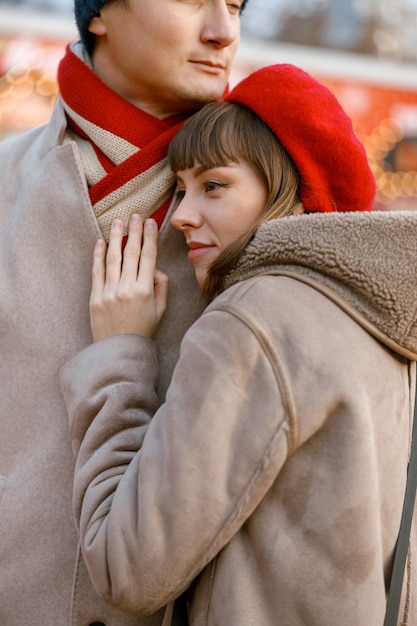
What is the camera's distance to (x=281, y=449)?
1.23 m

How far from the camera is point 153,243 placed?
5.65ft

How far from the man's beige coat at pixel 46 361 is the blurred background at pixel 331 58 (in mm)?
2431

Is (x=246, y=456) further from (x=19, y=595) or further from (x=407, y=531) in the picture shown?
(x=19, y=595)

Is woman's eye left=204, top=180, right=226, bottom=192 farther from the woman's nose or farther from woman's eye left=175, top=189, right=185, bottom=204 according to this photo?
woman's eye left=175, top=189, right=185, bottom=204

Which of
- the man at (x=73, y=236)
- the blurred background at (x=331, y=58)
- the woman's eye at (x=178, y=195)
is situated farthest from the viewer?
the blurred background at (x=331, y=58)

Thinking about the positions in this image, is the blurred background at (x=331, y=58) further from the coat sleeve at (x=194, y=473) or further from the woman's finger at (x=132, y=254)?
the coat sleeve at (x=194, y=473)

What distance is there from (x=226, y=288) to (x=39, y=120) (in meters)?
4.06

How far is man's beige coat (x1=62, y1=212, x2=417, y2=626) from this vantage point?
1241 millimetres

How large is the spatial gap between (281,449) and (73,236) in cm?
81

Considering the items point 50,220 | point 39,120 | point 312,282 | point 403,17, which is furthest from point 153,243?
point 403,17

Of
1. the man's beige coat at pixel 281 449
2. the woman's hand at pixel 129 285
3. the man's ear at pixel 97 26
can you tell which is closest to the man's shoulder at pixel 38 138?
the man's ear at pixel 97 26

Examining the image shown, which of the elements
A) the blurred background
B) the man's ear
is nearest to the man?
the man's ear

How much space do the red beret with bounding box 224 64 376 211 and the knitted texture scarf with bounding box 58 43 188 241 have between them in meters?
0.25

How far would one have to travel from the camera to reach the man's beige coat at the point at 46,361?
1643 mm
